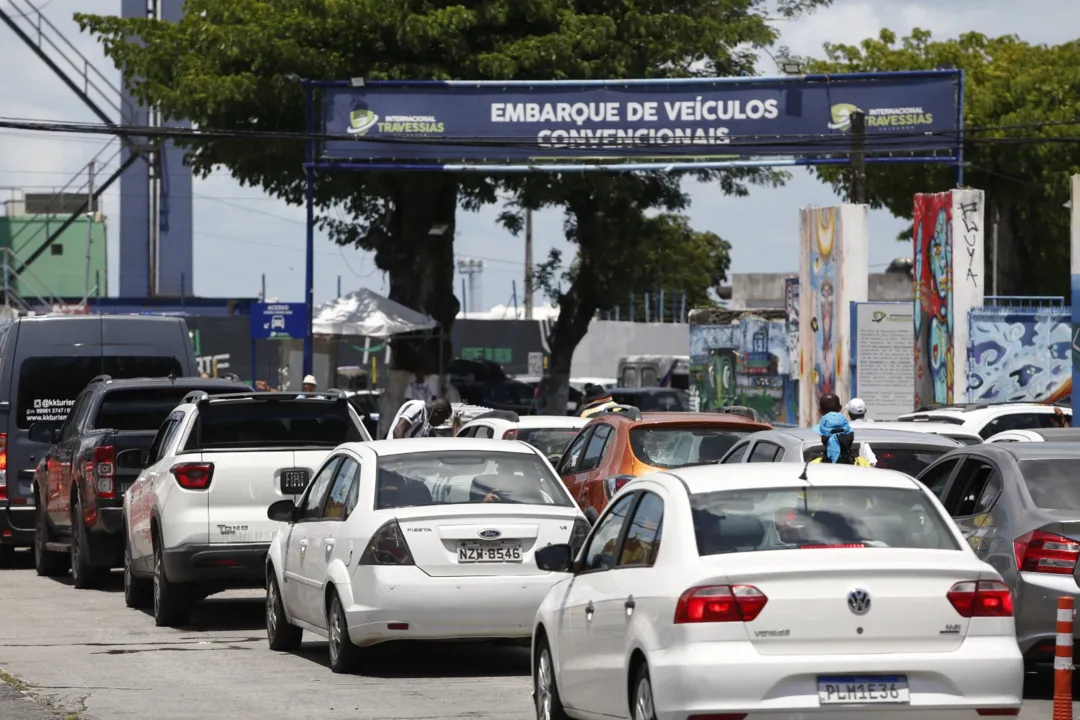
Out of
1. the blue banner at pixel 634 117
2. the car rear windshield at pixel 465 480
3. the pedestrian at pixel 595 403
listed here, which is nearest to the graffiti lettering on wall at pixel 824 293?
the blue banner at pixel 634 117

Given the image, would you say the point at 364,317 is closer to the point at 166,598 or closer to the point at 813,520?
the point at 166,598

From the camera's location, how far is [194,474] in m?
13.9

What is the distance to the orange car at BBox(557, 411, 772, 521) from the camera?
14852mm

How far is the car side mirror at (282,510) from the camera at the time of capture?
1260 cm

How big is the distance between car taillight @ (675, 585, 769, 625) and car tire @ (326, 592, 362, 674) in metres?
4.35

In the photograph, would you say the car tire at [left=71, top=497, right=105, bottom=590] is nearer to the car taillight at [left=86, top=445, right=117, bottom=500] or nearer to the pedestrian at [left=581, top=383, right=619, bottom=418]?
the car taillight at [left=86, top=445, right=117, bottom=500]

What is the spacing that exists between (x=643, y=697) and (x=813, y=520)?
1045mm

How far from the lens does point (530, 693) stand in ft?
35.2

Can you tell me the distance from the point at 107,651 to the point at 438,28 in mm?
25113

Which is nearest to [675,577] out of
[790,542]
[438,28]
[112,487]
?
[790,542]

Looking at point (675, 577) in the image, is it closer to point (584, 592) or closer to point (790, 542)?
Answer: point (790, 542)

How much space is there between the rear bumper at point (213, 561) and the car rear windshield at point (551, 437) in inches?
202

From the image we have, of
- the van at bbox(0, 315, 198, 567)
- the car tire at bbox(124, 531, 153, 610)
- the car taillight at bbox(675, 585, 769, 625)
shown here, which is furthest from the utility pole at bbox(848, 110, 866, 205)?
the car taillight at bbox(675, 585, 769, 625)

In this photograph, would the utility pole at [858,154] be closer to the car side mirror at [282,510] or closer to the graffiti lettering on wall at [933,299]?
the graffiti lettering on wall at [933,299]
